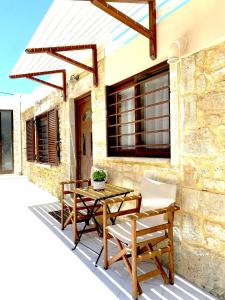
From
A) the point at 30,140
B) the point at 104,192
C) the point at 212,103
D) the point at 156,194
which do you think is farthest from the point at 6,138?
the point at 212,103

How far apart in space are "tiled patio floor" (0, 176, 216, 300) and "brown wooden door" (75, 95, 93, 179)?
124cm

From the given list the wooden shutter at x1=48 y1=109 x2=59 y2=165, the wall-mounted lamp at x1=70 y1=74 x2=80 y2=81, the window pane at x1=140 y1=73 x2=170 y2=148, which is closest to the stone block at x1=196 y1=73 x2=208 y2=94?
the window pane at x1=140 y1=73 x2=170 y2=148

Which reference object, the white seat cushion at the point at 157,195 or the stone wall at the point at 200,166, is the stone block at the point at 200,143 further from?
the white seat cushion at the point at 157,195

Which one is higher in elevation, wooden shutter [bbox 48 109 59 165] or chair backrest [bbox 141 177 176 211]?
wooden shutter [bbox 48 109 59 165]

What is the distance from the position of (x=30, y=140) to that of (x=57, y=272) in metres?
7.11

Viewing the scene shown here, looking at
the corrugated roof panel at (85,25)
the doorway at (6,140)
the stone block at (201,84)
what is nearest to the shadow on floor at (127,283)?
the stone block at (201,84)

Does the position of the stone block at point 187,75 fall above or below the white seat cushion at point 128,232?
above

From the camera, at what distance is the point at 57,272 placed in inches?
106

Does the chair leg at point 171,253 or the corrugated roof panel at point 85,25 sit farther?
the corrugated roof panel at point 85,25

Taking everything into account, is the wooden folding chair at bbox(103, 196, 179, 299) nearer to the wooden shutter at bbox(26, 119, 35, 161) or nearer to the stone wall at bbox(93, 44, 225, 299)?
the stone wall at bbox(93, 44, 225, 299)

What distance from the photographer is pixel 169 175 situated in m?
2.76

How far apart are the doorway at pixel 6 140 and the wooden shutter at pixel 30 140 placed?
187cm

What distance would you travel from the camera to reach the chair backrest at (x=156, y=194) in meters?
2.56

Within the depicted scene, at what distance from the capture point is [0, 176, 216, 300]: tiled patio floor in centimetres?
230
